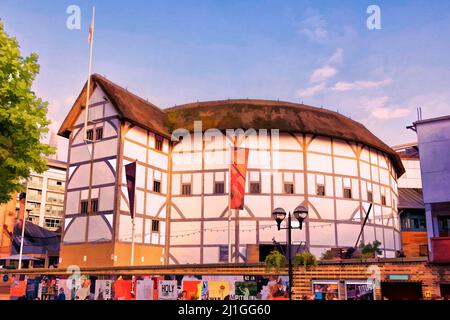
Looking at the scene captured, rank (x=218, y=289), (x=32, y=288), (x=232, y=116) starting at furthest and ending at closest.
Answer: (x=232, y=116), (x=32, y=288), (x=218, y=289)

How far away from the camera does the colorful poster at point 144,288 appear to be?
21.0 meters

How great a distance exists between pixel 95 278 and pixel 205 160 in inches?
529

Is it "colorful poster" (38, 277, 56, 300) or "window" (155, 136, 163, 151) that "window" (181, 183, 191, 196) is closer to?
"window" (155, 136, 163, 151)

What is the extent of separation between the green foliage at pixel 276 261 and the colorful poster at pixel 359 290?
252 cm

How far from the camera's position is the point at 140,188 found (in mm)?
31531

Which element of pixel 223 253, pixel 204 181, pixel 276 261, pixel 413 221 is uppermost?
pixel 204 181

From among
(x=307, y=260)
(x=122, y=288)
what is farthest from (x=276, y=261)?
(x=122, y=288)

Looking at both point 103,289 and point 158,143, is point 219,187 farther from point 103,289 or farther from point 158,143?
point 103,289

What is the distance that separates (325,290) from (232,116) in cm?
2122

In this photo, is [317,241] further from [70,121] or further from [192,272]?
[70,121]

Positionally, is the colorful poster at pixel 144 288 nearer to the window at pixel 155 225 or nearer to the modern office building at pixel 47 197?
the window at pixel 155 225

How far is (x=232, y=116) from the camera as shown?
35.7 meters
